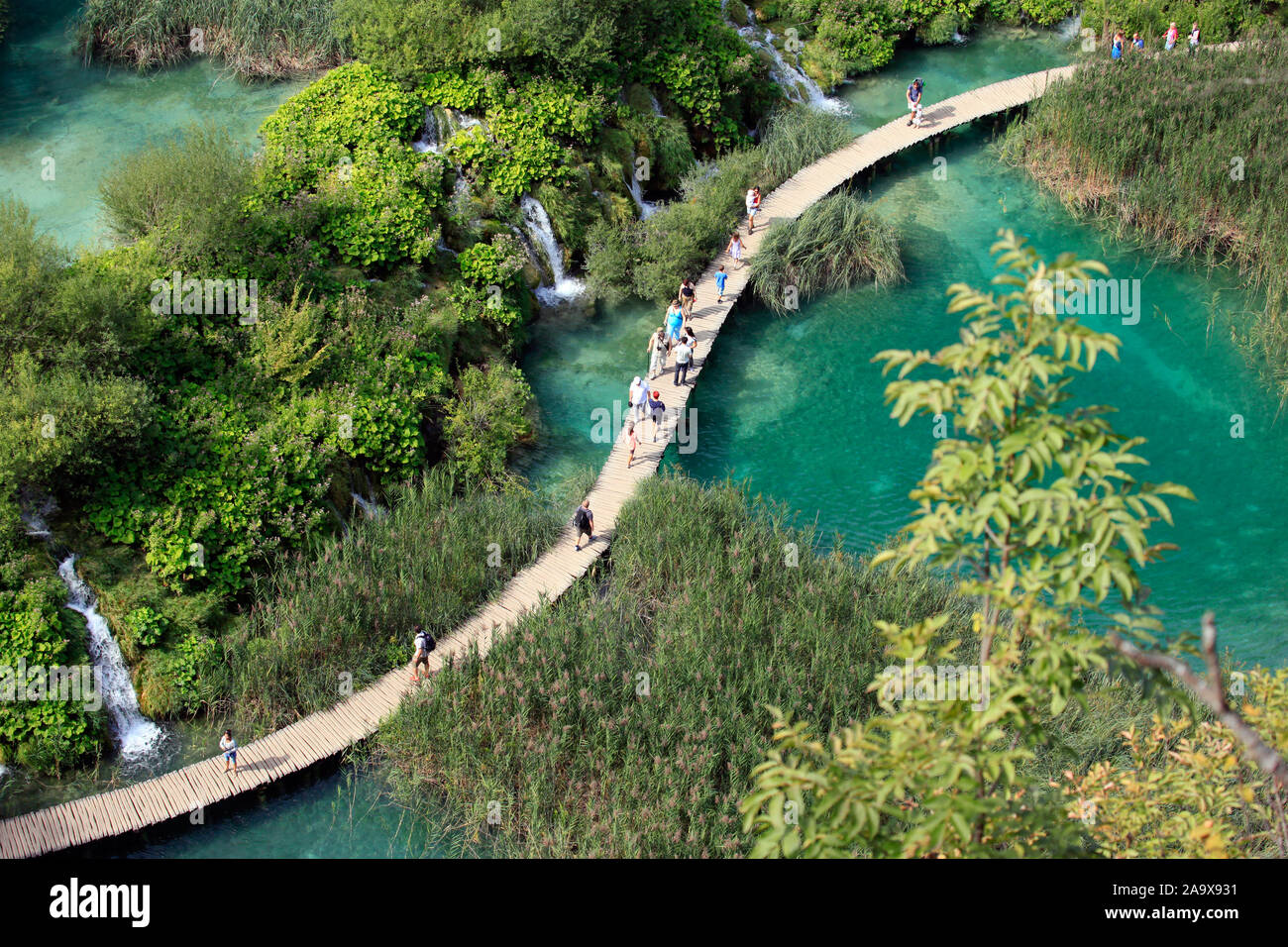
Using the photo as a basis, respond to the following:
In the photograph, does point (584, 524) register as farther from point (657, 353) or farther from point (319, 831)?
point (319, 831)

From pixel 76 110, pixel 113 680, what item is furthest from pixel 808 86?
pixel 113 680

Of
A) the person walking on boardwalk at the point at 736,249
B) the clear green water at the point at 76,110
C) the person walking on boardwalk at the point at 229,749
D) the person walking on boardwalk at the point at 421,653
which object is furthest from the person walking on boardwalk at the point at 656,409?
the clear green water at the point at 76,110

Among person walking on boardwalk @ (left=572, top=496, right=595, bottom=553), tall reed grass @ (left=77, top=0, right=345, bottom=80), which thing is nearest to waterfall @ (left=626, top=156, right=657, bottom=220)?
tall reed grass @ (left=77, top=0, right=345, bottom=80)

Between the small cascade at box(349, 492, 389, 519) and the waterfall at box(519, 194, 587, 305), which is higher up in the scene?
the waterfall at box(519, 194, 587, 305)

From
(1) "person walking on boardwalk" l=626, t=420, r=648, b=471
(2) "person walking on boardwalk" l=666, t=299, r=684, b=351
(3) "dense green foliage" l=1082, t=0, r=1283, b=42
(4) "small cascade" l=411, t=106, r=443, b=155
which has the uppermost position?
(3) "dense green foliage" l=1082, t=0, r=1283, b=42

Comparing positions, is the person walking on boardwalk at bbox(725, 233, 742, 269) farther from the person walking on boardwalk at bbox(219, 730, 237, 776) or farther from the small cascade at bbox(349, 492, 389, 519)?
the person walking on boardwalk at bbox(219, 730, 237, 776)

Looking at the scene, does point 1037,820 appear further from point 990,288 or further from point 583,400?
point 990,288
